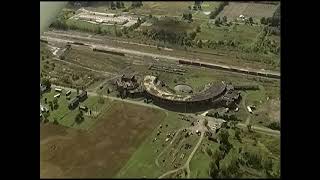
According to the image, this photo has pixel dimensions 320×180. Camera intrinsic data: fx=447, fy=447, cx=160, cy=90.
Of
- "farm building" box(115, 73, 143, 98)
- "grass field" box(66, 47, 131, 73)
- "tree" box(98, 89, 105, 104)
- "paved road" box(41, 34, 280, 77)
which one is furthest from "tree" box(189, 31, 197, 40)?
"tree" box(98, 89, 105, 104)

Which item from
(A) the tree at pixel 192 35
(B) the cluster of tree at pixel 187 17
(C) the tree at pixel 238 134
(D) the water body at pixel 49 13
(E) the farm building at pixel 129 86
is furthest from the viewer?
(B) the cluster of tree at pixel 187 17

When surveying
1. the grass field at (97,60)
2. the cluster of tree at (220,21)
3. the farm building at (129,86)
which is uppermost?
A: the cluster of tree at (220,21)

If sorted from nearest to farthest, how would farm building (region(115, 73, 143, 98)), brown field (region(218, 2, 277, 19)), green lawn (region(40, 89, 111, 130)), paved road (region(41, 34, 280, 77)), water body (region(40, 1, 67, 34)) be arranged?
water body (region(40, 1, 67, 34)) < green lawn (region(40, 89, 111, 130)) < farm building (region(115, 73, 143, 98)) < paved road (region(41, 34, 280, 77)) < brown field (region(218, 2, 277, 19))

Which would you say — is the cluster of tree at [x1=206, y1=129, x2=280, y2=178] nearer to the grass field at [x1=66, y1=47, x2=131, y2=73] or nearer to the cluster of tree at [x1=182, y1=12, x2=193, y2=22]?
the grass field at [x1=66, y1=47, x2=131, y2=73]

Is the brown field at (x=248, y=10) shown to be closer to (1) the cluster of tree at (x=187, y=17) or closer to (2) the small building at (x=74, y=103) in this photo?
(1) the cluster of tree at (x=187, y=17)

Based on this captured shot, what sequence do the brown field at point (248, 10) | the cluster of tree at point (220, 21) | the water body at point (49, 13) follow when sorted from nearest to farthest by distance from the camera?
the water body at point (49, 13)
the cluster of tree at point (220, 21)
the brown field at point (248, 10)

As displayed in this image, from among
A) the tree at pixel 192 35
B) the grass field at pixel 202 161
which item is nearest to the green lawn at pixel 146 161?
the grass field at pixel 202 161
